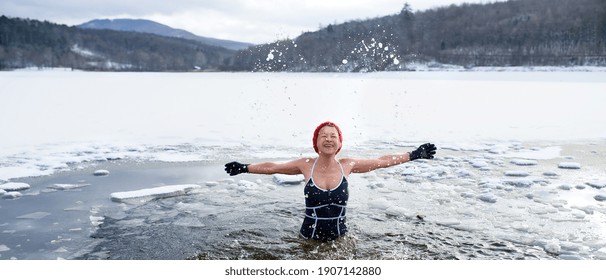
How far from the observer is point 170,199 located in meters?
4.64

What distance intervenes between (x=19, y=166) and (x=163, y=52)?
77.7m

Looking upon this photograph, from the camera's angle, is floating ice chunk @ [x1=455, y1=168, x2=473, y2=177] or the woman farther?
floating ice chunk @ [x1=455, y1=168, x2=473, y2=177]

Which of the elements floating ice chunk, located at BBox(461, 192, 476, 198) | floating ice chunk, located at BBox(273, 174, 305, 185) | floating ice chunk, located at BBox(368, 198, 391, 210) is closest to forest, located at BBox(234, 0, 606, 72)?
floating ice chunk, located at BBox(273, 174, 305, 185)

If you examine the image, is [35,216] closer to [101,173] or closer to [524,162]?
[101,173]

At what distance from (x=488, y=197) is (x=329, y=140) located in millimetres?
2139

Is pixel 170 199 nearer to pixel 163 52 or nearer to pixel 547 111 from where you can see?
pixel 547 111

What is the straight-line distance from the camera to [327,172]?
3.32 meters

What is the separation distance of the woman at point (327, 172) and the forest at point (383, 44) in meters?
34.6

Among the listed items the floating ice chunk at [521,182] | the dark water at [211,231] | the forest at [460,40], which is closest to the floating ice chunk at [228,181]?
the dark water at [211,231]

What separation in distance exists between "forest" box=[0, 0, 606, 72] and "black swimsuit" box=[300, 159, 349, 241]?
34713 millimetres

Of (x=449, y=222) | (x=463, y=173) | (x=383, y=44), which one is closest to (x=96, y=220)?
(x=449, y=222)

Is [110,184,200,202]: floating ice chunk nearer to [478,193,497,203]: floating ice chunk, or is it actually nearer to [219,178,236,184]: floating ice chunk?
[219,178,236,184]: floating ice chunk

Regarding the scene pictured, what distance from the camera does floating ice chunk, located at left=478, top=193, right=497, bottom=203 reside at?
443cm
